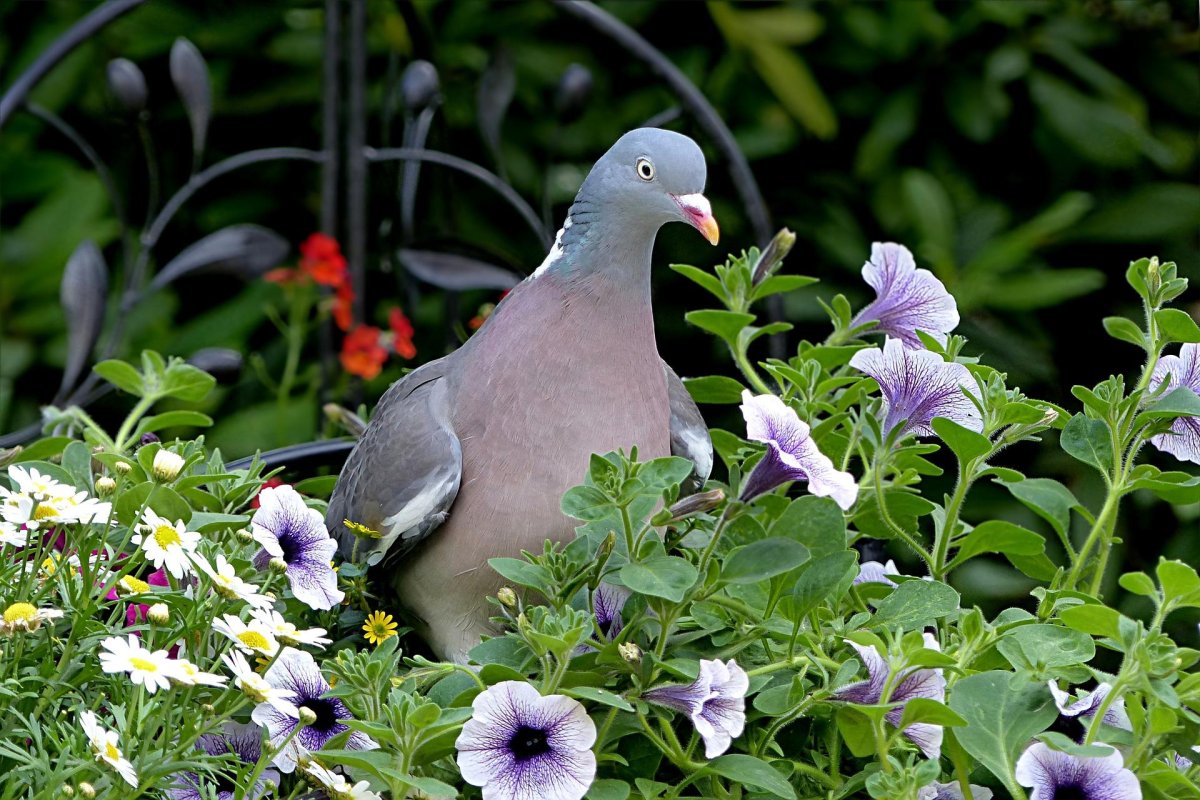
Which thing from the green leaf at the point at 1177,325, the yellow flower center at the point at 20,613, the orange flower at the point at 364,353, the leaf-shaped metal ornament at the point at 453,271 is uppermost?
the green leaf at the point at 1177,325

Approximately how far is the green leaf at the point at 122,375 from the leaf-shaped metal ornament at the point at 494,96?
65cm

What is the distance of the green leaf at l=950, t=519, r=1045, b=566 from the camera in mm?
948

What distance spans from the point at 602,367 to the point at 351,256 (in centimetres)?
100

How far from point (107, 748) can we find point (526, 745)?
208 millimetres

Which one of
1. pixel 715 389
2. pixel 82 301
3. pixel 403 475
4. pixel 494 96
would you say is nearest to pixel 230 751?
pixel 403 475

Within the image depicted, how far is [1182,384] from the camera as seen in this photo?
3.06 feet

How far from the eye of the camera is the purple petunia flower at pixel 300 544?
0.90 meters

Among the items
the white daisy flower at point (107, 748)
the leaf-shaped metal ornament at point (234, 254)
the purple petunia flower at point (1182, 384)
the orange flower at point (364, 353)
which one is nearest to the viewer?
the white daisy flower at point (107, 748)

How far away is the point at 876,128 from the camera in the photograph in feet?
7.53

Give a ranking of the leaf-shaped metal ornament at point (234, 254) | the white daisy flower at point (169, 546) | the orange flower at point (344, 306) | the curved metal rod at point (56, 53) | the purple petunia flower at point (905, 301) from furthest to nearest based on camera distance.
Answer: the orange flower at point (344, 306)
the leaf-shaped metal ornament at point (234, 254)
the curved metal rod at point (56, 53)
the purple petunia flower at point (905, 301)
the white daisy flower at point (169, 546)

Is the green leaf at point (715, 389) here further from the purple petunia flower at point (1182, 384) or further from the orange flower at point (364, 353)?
the orange flower at point (364, 353)

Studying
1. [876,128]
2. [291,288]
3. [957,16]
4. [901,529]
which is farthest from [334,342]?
[901,529]

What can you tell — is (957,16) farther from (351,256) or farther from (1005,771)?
(1005,771)

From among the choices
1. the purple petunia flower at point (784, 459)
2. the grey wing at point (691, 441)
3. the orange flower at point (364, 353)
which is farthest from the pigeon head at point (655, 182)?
the orange flower at point (364, 353)
